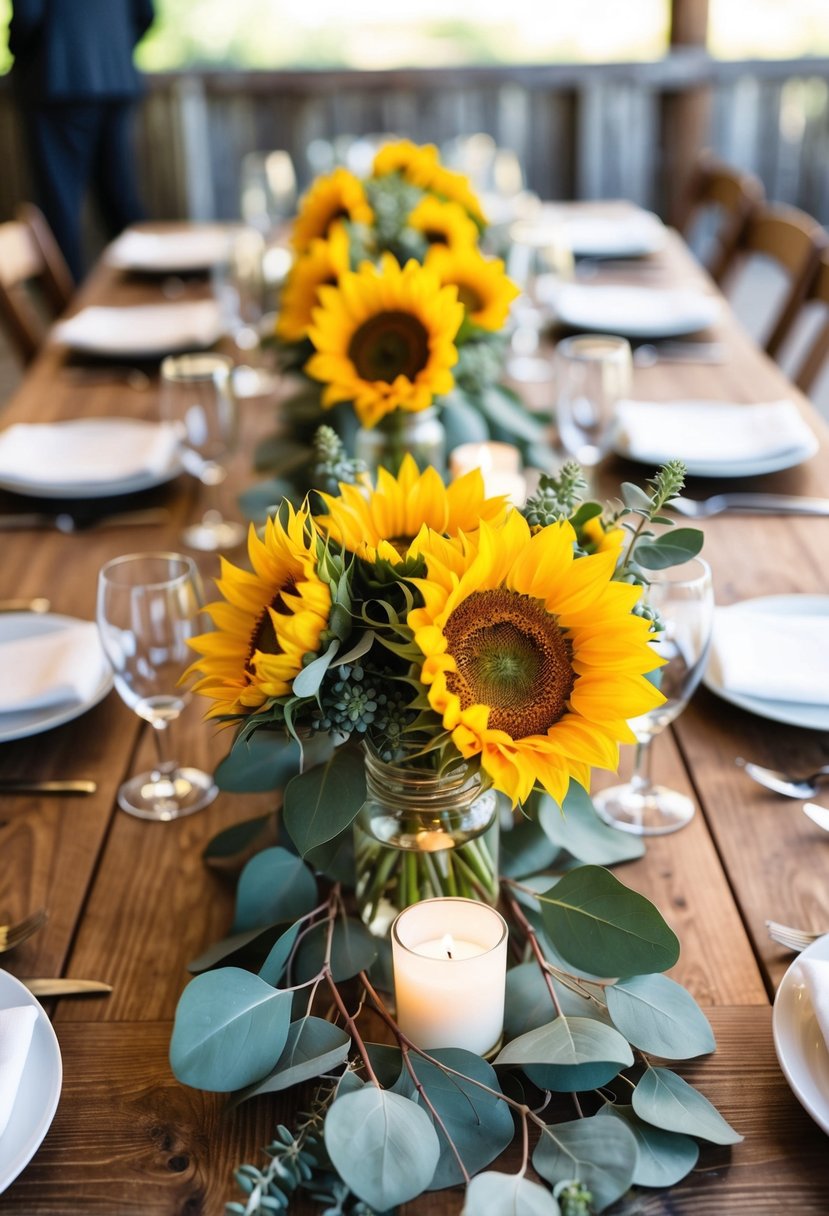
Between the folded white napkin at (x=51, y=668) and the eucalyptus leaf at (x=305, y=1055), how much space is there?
1.65ft

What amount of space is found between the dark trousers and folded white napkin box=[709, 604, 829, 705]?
3739mm

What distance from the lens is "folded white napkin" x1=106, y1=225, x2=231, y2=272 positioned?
2750mm

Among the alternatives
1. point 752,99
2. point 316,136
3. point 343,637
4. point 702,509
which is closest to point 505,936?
point 343,637

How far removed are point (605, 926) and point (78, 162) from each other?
431 cm

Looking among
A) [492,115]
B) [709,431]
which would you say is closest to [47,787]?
[709,431]

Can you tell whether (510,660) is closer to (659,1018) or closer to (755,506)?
(659,1018)

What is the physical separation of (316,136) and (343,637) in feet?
15.4

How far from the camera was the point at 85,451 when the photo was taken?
1752 millimetres

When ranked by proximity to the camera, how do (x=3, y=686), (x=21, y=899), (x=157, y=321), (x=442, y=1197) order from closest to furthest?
(x=442, y=1197) → (x=21, y=899) → (x=3, y=686) → (x=157, y=321)

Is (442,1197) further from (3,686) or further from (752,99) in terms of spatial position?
(752,99)

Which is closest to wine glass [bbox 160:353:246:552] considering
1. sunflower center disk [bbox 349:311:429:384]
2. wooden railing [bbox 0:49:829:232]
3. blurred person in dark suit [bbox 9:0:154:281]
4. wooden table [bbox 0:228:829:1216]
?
wooden table [bbox 0:228:829:1216]

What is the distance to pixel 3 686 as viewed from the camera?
1.17 m

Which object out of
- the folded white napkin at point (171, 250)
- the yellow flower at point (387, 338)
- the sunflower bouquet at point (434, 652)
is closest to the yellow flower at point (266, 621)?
the sunflower bouquet at point (434, 652)

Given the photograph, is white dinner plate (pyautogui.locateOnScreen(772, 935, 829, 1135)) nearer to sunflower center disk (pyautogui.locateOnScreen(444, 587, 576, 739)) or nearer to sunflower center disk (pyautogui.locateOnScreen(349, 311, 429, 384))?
sunflower center disk (pyautogui.locateOnScreen(444, 587, 576, 739))
